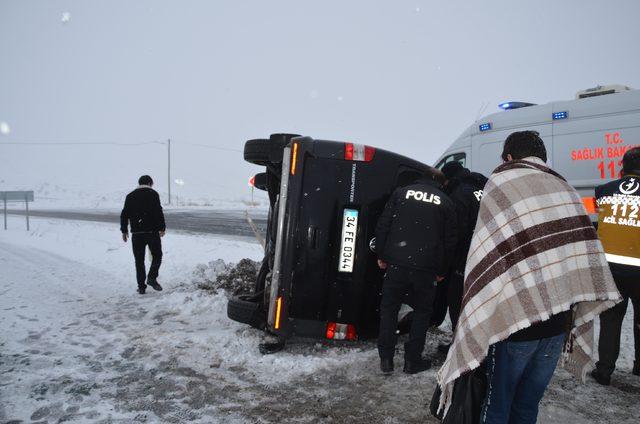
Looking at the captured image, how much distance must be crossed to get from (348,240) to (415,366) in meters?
1.25

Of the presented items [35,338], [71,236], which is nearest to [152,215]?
[35,338]

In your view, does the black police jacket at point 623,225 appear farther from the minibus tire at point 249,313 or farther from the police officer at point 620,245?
the minibus tire at point 249,313

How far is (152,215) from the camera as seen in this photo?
6641mm

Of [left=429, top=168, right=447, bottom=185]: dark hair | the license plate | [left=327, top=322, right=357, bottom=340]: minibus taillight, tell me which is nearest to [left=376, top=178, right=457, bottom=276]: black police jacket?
the license plate

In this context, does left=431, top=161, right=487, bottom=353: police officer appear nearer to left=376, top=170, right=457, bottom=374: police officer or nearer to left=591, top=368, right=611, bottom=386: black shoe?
left=376, top=170, right=457, bottom=374: police officer

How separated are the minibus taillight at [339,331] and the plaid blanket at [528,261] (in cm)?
170

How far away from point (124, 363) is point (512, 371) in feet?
10.8

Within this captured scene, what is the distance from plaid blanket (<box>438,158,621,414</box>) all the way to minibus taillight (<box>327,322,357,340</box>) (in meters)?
1.70

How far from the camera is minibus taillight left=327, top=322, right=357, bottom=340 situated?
3711 millimetres

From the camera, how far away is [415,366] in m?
3.62

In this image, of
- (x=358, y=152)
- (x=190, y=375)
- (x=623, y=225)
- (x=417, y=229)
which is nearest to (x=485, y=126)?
(x=623, y=225)

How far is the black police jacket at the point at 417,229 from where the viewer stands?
11.3 ft

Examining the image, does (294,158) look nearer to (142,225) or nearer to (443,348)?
(443,348)

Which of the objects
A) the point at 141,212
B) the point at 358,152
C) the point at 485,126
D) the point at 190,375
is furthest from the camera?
the point at 485,126
